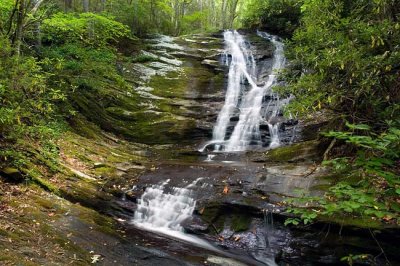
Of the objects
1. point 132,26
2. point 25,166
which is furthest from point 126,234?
point 132,26

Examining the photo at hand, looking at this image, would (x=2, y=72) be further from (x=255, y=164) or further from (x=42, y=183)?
(x=255, y=164)

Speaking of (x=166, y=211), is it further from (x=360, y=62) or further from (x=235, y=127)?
(x=235, y=127)

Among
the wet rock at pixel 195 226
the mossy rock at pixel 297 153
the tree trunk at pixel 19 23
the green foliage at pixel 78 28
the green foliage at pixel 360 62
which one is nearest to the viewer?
the green foliage at pixel 360 62

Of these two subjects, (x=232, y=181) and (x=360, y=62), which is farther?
(x=232, y=181)

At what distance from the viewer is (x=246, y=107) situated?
16.0 meters

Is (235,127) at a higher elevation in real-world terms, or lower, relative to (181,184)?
higher

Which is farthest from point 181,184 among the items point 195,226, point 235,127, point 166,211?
point 235,127

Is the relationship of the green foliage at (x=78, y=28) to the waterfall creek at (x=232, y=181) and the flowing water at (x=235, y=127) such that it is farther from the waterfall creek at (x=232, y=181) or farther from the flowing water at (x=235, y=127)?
the flowing water at (x=235, y=127)

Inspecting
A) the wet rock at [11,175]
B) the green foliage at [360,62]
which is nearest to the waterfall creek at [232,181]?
the green foliage at [360,62]

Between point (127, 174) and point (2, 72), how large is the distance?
470cm

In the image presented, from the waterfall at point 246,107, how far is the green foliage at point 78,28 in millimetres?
5764

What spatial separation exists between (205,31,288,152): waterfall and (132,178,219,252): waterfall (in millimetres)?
4806

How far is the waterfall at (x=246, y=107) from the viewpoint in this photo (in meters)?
13.9

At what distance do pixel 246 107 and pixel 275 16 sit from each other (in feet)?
32.6
